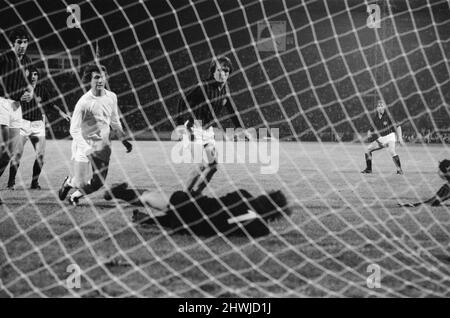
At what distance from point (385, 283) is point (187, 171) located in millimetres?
6621

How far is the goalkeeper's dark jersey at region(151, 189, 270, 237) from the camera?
14.4 ft

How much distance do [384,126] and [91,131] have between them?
21.4 ft

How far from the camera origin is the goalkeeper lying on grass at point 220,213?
14.4 feet

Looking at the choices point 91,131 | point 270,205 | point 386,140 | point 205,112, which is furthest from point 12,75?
point 386,140

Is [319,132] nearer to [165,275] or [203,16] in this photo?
[203,16]

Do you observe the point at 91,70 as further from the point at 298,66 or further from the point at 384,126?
the point at 298,66

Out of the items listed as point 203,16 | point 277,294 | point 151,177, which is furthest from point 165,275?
point 203,16

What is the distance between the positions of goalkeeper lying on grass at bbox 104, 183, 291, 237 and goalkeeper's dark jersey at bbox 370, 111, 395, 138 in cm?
614

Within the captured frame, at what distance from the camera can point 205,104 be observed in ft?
17.7

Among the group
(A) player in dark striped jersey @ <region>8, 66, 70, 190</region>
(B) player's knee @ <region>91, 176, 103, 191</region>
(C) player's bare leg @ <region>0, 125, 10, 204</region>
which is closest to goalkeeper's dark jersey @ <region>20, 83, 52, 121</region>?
(A) player in dark striped jersey @ <region>8, 66, 70, 190</region>

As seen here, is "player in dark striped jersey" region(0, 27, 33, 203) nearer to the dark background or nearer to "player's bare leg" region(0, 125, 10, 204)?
"player's bare leg" region(0, 125, 10, 204)

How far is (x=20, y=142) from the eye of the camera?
6605 mm

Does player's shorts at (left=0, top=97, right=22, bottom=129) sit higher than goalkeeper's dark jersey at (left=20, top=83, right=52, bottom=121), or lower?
lower

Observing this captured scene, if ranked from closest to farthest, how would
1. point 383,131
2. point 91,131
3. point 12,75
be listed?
point 91,131 < point 12,75 < point 383,131
